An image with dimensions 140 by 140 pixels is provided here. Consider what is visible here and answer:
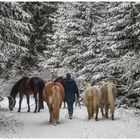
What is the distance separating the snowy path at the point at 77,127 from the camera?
15320mm

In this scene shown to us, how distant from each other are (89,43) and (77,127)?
14.3 metres

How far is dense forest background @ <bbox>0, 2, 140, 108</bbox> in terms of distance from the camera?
60.2 ft

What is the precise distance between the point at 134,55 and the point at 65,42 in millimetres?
11538

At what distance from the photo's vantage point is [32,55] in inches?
1689

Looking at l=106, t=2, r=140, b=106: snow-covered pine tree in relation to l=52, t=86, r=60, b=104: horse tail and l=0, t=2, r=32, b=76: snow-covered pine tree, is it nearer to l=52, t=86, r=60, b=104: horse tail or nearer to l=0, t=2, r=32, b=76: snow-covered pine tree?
l=52, t=86, r=60, b=104: horse tail

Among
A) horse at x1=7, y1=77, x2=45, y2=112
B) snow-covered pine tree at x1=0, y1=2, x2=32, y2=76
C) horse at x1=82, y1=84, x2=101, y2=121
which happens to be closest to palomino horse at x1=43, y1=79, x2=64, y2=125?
horse at x1=82, y1=84, x2=101, y2=121

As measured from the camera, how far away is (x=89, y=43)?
30328mm

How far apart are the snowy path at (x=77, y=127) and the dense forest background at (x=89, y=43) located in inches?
110

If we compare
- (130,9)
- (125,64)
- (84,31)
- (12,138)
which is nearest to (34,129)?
(12,138)

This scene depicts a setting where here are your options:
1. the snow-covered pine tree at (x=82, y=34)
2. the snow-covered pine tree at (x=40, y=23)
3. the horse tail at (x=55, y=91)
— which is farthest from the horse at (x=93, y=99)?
the snow-covered pine tree at (x=40, y=23)

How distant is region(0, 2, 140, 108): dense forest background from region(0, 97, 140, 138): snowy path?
279 centimetres

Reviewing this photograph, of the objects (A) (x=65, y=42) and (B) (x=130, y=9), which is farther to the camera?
(A) (x=65, y=42)

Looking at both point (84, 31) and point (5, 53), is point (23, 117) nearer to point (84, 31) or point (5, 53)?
point (5, 53)

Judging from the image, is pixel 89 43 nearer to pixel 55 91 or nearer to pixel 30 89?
pixel 30 89
